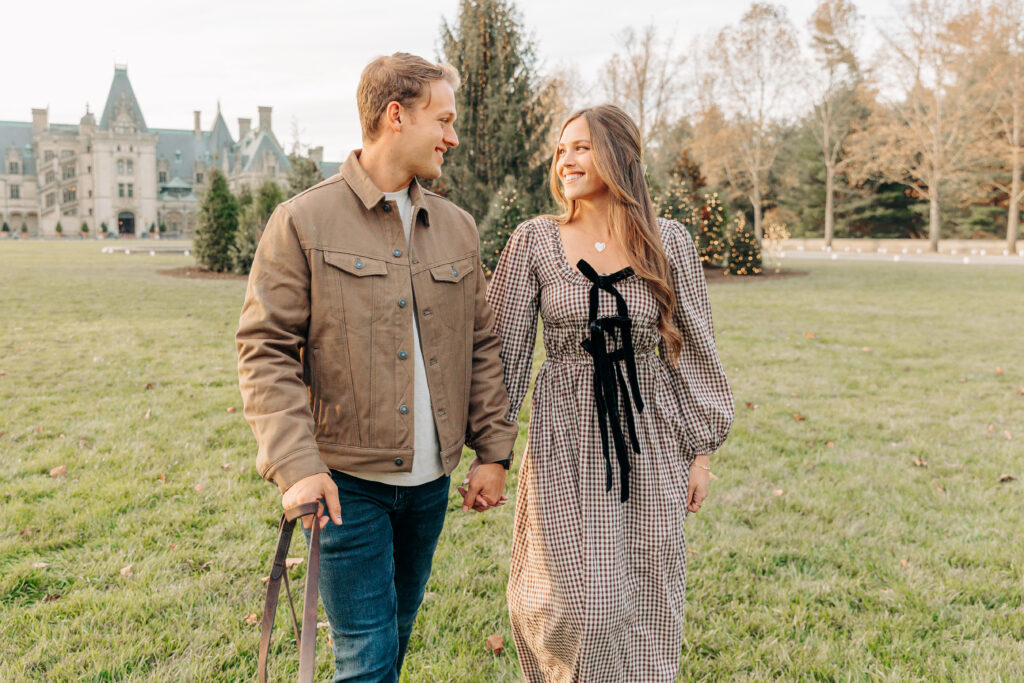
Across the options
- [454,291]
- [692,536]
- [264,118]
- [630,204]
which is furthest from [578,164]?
[264,118]

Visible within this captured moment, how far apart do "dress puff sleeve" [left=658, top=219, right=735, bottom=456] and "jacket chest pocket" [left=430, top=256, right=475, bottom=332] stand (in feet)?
2.53

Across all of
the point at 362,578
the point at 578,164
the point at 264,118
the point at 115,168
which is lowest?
the point at 362,578

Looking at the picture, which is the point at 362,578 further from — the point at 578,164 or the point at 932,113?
the point at 932,113

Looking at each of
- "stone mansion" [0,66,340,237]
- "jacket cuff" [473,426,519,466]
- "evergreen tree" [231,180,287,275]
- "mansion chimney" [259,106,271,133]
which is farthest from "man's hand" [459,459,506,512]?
"mansion chimney" [259,106,271,133]

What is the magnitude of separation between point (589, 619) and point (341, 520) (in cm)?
87

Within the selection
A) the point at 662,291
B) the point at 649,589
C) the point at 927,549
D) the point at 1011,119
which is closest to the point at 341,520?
the point at 649,589

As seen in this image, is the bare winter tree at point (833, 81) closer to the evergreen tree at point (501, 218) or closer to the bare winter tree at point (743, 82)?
the bare winter tree at point (743, 82)

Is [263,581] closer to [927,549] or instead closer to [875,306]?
[927,549]

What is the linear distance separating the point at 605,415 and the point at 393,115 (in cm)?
114

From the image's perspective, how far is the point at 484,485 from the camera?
219 centimetres

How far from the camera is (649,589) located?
232 centimetres

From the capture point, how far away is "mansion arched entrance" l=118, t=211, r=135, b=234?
83.2m

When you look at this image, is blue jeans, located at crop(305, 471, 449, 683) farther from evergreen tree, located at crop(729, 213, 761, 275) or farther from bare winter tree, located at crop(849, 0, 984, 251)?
bare winter tree, located at crop(849, 0, 984, 251)

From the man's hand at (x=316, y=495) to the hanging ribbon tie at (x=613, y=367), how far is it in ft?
3.00
